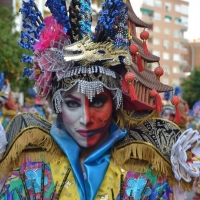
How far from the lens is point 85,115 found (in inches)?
116

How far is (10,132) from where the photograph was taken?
128 inches

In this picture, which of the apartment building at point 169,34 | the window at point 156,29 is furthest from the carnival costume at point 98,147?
the window at point 156,29

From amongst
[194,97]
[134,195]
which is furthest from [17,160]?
[194,97]

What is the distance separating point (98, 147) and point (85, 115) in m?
0.27

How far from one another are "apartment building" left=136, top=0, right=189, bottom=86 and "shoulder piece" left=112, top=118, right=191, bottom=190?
65.4 metres

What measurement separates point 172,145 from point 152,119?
0.92 feet

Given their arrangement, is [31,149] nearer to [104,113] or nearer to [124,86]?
[104,113]

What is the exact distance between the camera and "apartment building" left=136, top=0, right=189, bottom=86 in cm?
6931

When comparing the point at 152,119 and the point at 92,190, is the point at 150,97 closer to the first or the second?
the point at 152,119

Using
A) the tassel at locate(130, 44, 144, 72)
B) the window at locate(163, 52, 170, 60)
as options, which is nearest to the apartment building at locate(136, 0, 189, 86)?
the window at locate(163, 52, 170, 60)

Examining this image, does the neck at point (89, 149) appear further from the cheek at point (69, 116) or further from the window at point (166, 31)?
the window at point (166, 31)

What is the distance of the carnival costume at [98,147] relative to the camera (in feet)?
9.87

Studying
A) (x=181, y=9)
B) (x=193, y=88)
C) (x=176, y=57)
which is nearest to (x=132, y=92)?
(x=193, y=88)

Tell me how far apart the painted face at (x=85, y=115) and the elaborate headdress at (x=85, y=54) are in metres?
0.05
